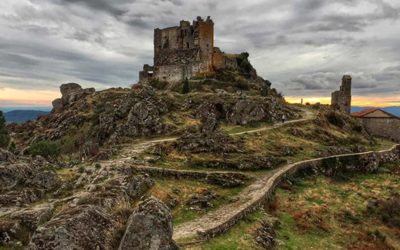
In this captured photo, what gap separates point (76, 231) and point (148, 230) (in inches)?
82.4

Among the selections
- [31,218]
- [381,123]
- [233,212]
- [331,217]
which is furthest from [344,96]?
[31,218]

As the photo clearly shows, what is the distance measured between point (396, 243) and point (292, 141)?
23.8 metres

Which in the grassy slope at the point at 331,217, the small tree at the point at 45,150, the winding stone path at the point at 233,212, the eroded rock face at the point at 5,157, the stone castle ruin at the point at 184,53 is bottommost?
the grassy slope at the point at 331,217

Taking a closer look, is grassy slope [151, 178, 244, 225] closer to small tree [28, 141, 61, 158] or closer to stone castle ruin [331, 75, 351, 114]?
small tree [28, 141, 61, 158]

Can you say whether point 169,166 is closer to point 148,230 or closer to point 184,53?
point 148,230

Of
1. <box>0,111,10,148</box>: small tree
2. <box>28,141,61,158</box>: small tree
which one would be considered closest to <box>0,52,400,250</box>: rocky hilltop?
<box>28,141,61,158</box>: small tree

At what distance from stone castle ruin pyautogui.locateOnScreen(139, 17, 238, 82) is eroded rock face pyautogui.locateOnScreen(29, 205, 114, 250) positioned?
68897 millimetres

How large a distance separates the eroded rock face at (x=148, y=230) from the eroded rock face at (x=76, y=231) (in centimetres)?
67

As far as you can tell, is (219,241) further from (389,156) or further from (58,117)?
A: (58,117)

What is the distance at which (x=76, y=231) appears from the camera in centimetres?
1068

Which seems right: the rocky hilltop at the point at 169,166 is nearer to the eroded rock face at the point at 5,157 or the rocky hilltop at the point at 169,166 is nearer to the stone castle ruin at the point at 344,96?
the eroded rock face at the point at 5,157

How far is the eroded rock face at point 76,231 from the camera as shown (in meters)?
10.4

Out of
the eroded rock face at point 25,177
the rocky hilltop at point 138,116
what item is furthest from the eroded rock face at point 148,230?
the rocky hilltop at point 138,116

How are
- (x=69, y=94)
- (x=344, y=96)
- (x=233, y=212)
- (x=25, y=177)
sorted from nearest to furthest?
(x=25, y=177), (x=233, y=212), (x=69, y=94), (x=344, y=96)
